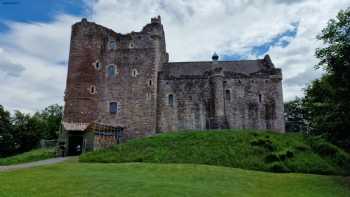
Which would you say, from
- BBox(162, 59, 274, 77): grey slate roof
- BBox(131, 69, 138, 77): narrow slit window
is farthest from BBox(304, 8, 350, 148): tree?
BBox(131, 69, 138, 77): narrow slit window

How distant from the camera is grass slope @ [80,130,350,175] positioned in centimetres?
1766

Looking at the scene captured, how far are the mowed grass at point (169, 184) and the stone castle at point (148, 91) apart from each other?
41.1 feet

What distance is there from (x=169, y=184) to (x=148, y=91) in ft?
59.0

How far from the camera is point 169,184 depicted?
10.9m

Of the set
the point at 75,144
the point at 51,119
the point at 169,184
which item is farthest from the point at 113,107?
the point at 51,119

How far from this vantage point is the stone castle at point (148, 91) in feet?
90.6

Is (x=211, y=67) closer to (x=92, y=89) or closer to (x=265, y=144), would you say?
(x=92, y=89)

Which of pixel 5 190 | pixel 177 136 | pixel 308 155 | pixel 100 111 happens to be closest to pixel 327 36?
pixel 308 155

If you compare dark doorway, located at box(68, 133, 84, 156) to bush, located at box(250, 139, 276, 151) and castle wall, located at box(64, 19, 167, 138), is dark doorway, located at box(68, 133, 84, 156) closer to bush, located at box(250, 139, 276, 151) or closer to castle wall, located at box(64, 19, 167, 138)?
castle wall, located at box(64, 19, 167, 138)

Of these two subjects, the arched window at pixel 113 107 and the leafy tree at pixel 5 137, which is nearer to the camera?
the arched window at pixel 113 107

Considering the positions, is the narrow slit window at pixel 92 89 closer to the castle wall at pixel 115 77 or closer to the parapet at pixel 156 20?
the castle wall at pixel 115 77

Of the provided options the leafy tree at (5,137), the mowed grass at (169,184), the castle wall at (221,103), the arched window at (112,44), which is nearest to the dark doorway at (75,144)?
the castle wall at (221,103)

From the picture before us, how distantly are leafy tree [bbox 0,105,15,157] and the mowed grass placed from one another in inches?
932

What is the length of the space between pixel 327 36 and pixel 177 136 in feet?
41.9
